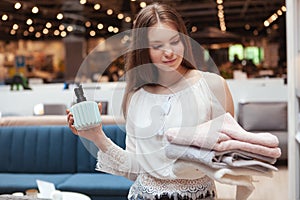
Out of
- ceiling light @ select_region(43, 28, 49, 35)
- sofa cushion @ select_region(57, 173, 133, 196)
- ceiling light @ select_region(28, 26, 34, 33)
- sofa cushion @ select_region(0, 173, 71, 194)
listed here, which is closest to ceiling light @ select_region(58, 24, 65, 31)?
ceiling light @ select_region(43, 28, 49, 35)

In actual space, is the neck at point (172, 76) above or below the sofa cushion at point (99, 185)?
above

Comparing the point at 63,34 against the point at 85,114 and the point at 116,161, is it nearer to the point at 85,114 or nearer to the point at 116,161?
the point at 116,161

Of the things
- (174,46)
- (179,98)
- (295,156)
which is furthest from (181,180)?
(295,156)

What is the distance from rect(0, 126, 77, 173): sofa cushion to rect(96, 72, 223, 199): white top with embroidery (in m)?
3.10

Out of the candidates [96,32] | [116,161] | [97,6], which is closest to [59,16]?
[97,6]

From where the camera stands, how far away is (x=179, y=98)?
0.87 meters

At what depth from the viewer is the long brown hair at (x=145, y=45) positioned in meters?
0.84

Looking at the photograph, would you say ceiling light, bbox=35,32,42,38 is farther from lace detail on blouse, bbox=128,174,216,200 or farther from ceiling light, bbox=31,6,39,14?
lace detail on blouse, bbox=128,174,216,200

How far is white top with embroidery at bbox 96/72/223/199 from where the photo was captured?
829 millimetres

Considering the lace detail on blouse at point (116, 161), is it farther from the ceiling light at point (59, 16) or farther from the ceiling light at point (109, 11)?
the ceiling light at point (59, 16)

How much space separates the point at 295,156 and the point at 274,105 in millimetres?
2530

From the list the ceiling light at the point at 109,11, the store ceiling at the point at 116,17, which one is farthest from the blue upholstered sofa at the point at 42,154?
the ceiling light at the point at 109,11

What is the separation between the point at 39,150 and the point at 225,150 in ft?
11.6

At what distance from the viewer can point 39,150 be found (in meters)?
4.05
